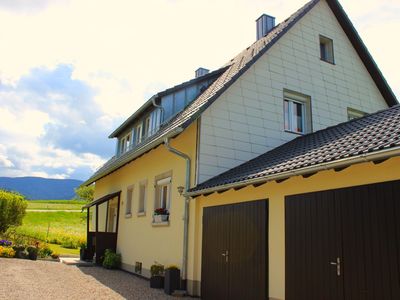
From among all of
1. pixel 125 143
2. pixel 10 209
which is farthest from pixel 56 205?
pixel 125 143

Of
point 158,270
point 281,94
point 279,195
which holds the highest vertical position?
point 281,94

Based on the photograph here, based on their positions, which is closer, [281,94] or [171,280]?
[171,280]

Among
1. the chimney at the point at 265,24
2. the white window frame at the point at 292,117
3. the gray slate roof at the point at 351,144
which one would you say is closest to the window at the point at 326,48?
the white window frame at the point at 292,117

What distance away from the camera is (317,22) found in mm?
13664

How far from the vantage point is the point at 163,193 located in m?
12.9

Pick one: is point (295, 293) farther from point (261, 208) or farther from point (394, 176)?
point (394, 176)

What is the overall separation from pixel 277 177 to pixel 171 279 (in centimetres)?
451

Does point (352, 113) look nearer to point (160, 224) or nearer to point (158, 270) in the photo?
point (160, 224)

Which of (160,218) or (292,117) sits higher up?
(292,117)

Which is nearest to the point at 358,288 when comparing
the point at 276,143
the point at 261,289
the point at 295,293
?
the point at 295,293

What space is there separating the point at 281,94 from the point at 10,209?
58.6 feet

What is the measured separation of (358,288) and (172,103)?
10069 millimetres

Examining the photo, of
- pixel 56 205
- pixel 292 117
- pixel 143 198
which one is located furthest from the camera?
pixel 56 205

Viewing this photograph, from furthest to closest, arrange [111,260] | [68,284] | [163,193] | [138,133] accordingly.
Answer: [138,133] → [111,260] → [163,193] → [68,284]
